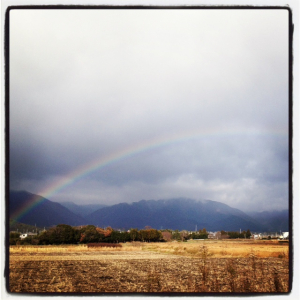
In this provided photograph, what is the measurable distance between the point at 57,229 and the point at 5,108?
6.36 m

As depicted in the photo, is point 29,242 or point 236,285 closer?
point 236,285

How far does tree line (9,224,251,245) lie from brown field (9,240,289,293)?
682 mm

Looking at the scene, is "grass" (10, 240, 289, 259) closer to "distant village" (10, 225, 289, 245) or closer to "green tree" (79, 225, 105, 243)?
"distant village" (10, 225, 289, 245)

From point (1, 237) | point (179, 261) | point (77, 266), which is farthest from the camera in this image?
point (179, 261)

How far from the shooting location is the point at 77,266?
26.3ft

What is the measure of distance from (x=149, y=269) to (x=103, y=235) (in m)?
4.37

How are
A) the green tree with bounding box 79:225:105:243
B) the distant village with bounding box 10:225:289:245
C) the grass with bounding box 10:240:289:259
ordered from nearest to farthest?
the grass with bounding box 10:240:289:259 < the distant village with bounding box 10:225:289:245 < the green tree with bounding box 79:225:105:243

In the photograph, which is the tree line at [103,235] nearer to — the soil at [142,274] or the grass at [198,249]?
the grass at [198,249]

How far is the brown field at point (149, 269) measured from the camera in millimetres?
6750

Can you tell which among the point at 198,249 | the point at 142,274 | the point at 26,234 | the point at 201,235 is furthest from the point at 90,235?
the point at 142,274

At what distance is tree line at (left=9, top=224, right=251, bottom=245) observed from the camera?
10.8 m

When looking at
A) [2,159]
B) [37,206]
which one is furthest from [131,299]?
[37,206]

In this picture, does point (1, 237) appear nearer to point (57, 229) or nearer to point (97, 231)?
point (57, 229)

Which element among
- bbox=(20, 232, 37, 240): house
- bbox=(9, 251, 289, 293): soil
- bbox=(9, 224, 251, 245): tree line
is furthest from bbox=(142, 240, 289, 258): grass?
bbox=(20, 232, 37, 240): house
